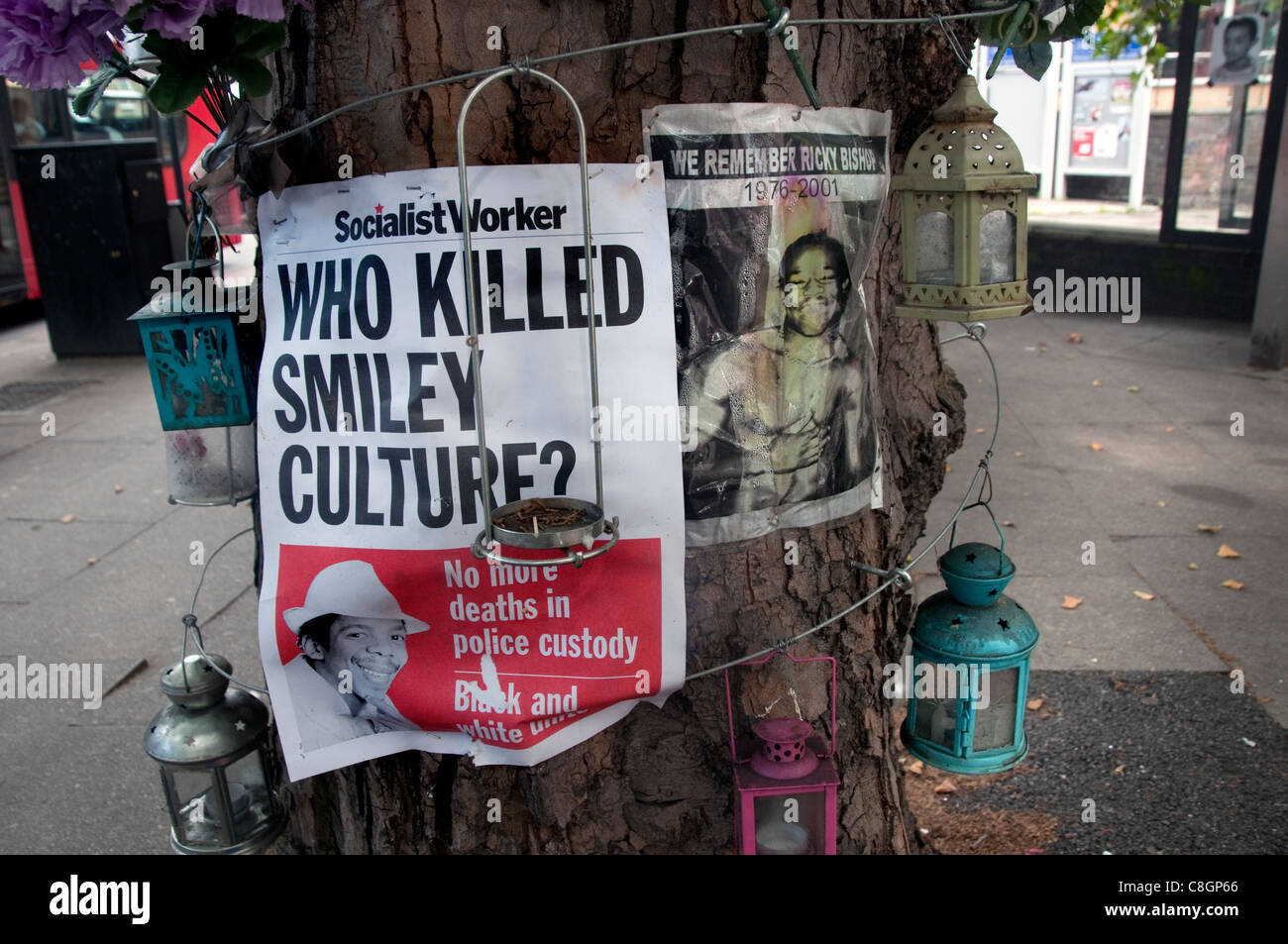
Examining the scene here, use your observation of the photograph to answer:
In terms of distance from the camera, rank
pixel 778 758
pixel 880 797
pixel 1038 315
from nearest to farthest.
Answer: pixel 778 758
pixel 880 797
pixel 1038 315

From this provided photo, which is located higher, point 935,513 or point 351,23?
point 351,23

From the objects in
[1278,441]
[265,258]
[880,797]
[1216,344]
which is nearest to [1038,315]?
[1216,344]

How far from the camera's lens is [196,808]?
2.57 m

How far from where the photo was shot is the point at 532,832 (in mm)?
2154

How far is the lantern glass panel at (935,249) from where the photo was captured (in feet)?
6.97

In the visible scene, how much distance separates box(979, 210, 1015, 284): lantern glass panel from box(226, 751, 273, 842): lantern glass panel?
1.95 m

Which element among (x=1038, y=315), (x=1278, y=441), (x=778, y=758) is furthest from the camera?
(x=1038, y=315)

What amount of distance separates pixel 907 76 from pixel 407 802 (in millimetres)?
1780

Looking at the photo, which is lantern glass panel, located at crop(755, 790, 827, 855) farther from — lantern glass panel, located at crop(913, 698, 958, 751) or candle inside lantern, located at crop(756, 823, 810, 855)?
lantern glass panel, located at crop(913, 698, 958, 751)

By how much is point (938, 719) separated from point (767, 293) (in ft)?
3.83

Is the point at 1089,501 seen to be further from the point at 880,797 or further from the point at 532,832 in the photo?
the point at 532,832

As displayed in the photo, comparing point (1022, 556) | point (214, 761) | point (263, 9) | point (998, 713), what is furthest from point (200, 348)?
point (1022, 556)

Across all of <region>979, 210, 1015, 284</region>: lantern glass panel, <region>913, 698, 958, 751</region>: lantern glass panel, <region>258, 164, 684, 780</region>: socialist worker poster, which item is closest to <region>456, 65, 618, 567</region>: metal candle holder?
<region>258, 164, 684, 780</region>: socialist worker poster

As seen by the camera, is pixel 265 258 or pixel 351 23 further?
pixel 265 258
